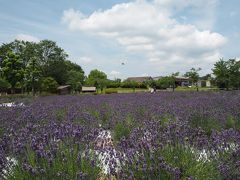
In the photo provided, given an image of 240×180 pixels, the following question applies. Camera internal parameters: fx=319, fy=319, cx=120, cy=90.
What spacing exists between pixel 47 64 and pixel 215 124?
54398mm

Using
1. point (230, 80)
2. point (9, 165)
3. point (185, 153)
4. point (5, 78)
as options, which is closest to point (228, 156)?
point (185, 153)

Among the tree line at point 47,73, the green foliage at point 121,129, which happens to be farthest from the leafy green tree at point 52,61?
the green foliage at point 121,129

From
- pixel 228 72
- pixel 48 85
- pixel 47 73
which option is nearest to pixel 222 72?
pixel 228 72

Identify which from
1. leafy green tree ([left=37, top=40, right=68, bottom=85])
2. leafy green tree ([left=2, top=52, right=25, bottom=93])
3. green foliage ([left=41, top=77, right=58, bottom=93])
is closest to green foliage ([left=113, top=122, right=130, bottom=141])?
leafy green tree ([left=2, top=52, right=25, bottom=93])

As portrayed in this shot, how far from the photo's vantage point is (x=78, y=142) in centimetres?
341

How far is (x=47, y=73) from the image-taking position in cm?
5734

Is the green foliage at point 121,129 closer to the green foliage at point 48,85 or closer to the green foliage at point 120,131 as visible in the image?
the green foliage at point 120,131

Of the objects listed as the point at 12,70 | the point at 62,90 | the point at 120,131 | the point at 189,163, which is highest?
the point at 12,70

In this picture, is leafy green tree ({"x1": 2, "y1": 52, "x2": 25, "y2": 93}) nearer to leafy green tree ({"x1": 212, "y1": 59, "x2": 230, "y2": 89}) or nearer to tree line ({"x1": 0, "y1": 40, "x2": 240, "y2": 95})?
tree line ({"x1": 0, "y1": 40, "x2": 240, "y2": 95})

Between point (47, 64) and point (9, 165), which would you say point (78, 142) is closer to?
point (9, 165)

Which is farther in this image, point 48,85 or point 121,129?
point 48,85

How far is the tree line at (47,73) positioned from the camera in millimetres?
33750

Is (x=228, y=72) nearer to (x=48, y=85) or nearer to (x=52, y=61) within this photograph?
(x=48, y=85)

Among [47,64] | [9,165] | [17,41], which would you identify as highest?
[17,41]
